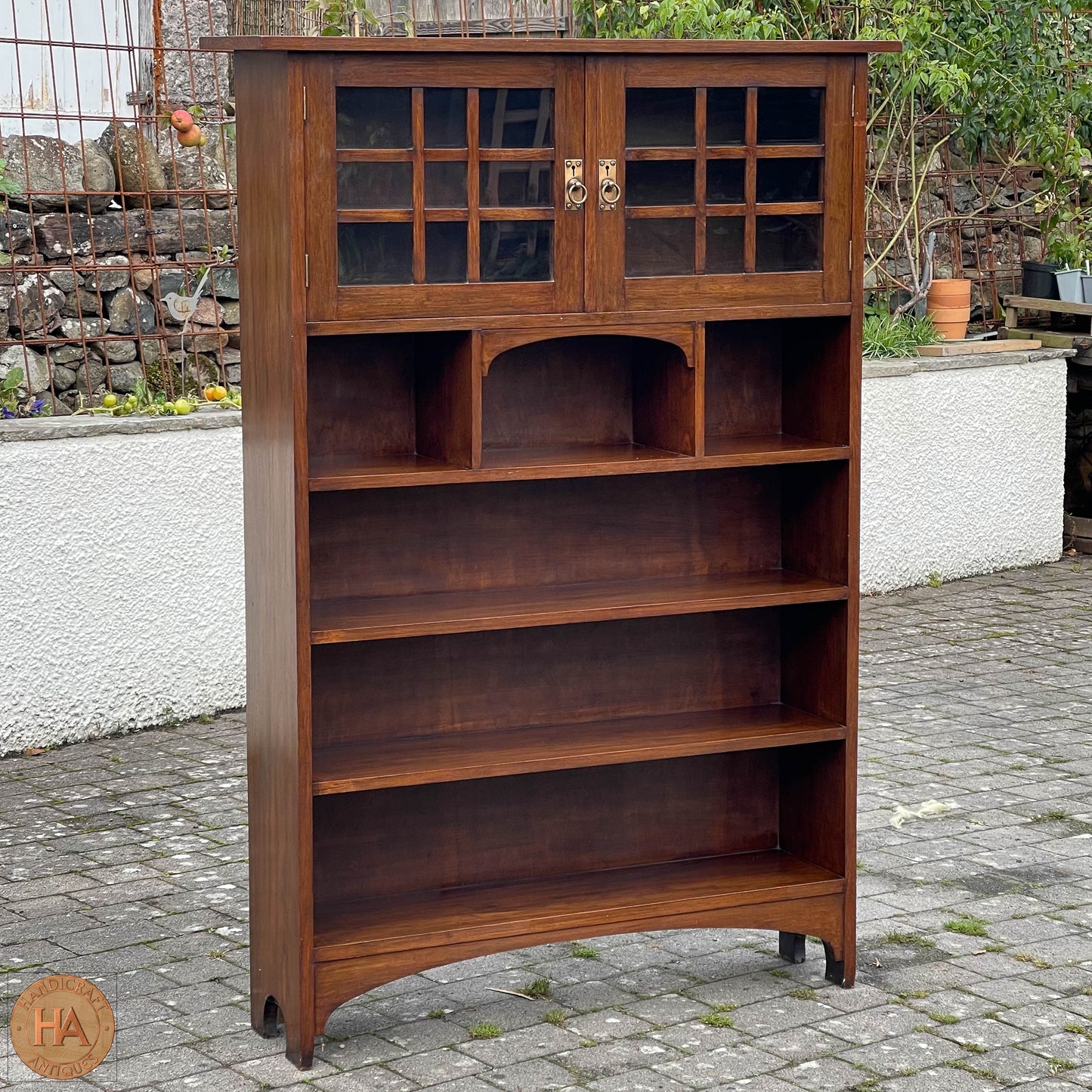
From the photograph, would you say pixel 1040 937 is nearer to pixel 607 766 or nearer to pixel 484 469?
pixel 607 766

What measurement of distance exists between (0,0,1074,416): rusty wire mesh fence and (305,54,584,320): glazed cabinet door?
10.8ft

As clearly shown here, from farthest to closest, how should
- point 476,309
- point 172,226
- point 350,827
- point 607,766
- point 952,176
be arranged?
point 952,176, point 172,226, point 607,766, point 350,827, point 476,309

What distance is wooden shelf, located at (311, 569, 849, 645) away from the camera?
12.6ft

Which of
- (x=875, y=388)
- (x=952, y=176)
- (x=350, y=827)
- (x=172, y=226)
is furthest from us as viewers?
(x=952, y=176)

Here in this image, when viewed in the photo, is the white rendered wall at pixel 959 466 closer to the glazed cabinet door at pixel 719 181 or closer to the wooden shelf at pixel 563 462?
the wooden shelf at pixel 563 462

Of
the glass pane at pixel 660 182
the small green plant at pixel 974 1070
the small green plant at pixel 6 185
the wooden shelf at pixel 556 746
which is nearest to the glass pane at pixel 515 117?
the glass pane at pixel 660 182

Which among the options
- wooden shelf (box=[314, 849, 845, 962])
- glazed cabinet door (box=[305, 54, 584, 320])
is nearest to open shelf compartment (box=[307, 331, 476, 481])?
glazed cabinet door (box=[305, 54, 584, 320])

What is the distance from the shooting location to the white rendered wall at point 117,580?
624cm

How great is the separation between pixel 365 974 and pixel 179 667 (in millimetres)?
2978

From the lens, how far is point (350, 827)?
4.17 m

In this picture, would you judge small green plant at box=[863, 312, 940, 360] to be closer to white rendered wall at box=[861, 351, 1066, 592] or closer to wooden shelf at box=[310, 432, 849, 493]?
white rendered wall at box=[861, 351, 1066, 592]

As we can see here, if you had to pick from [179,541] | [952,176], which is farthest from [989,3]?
[179,541]

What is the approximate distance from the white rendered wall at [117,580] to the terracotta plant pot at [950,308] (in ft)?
14.3

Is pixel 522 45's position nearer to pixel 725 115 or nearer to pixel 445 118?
pixel 445 118
